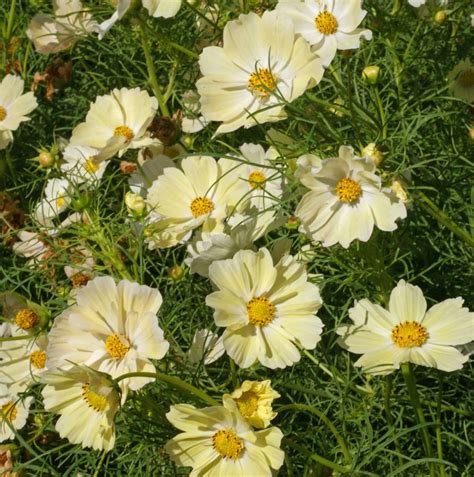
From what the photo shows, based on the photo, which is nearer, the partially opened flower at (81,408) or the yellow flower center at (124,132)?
the partially opened flower at (81,408)

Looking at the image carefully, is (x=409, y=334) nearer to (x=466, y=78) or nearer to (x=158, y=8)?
(x=466, y=78)

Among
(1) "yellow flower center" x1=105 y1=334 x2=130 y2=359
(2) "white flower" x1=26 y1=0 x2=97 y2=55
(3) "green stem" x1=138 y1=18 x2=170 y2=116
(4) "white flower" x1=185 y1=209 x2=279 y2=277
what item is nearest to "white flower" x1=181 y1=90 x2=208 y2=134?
(3) "green stem" x1=138 y1=18 x2=170 y2=116

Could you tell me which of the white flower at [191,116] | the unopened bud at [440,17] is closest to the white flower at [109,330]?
the white flower at [191,116]

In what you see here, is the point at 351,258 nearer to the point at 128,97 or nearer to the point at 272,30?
the point at 272,30

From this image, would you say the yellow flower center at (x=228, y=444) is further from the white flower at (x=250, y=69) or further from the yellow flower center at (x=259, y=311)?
the white flower at (x=250, y=69)

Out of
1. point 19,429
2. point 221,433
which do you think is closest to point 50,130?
point 19,429

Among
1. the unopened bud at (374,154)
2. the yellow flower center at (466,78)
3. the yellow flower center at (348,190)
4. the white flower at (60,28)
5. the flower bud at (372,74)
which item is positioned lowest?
the yellow flower center at (348,190)
